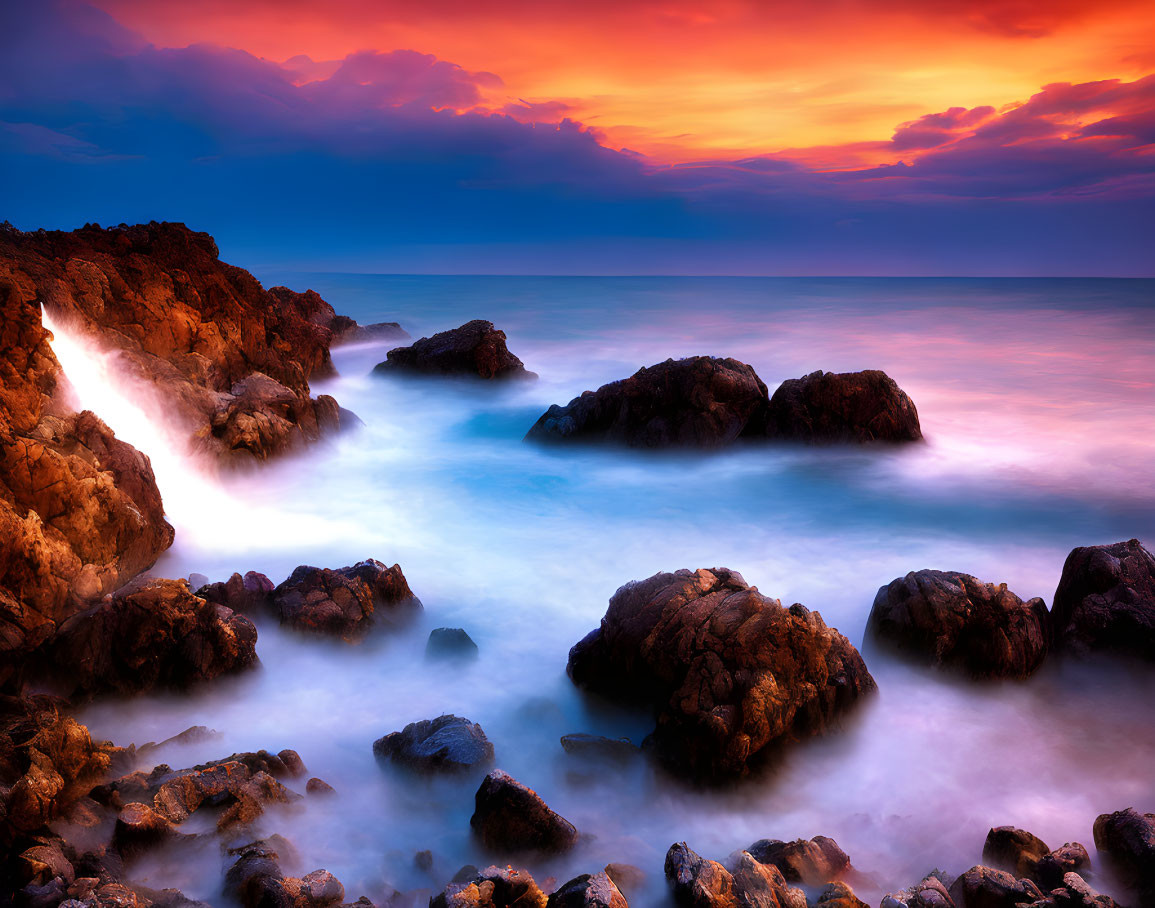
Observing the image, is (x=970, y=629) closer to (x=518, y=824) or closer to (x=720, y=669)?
(x=720, y=669)

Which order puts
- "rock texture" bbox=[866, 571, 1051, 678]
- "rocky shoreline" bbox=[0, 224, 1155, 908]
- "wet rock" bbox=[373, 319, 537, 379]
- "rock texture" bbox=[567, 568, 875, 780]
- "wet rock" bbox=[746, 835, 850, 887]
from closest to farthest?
"rocky shoreline" bbox=[0, 224, 1155, 908] → "wet rock" bbox=[746, 835, 850, 887] → "rock texture" bbox=[567, 568, 875, 780] → "rock texture" bbox=[866, 571, 1051, 678] → "wet rock" bbox=[373, 319, 537, 379]

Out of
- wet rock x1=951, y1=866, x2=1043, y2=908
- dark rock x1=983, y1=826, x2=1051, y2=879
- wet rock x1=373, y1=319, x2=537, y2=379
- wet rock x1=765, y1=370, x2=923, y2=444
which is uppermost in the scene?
wet rock x1=373, y1=319, x2=537, y2=379

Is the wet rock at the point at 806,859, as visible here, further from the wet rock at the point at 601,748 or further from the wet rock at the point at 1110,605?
the wet rock at the point at 1110,605

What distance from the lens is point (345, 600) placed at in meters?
6.73

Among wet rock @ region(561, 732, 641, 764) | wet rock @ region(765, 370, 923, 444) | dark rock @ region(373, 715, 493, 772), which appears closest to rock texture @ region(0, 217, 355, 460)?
dark rock @ region(373, 715, 493, 772)

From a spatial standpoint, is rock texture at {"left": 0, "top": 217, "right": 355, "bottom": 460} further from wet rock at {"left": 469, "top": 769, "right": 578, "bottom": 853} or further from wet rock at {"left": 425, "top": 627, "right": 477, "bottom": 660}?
wet rock at {"left": 469, "top": 769, "right": 578, "bottom": 853}

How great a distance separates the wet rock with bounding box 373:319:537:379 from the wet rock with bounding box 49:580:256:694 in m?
13.6

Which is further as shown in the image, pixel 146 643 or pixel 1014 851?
pixel 146 643

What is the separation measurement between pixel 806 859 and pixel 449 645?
11.7 ft

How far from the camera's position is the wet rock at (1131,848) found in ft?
12.5

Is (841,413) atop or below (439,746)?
atop

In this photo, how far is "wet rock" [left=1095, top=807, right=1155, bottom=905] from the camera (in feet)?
12.5

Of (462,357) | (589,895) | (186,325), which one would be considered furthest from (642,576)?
(462,357)

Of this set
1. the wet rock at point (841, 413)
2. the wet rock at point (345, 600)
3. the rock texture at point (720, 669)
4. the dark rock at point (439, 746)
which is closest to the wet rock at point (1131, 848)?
the rock texture at point (720, 669)
